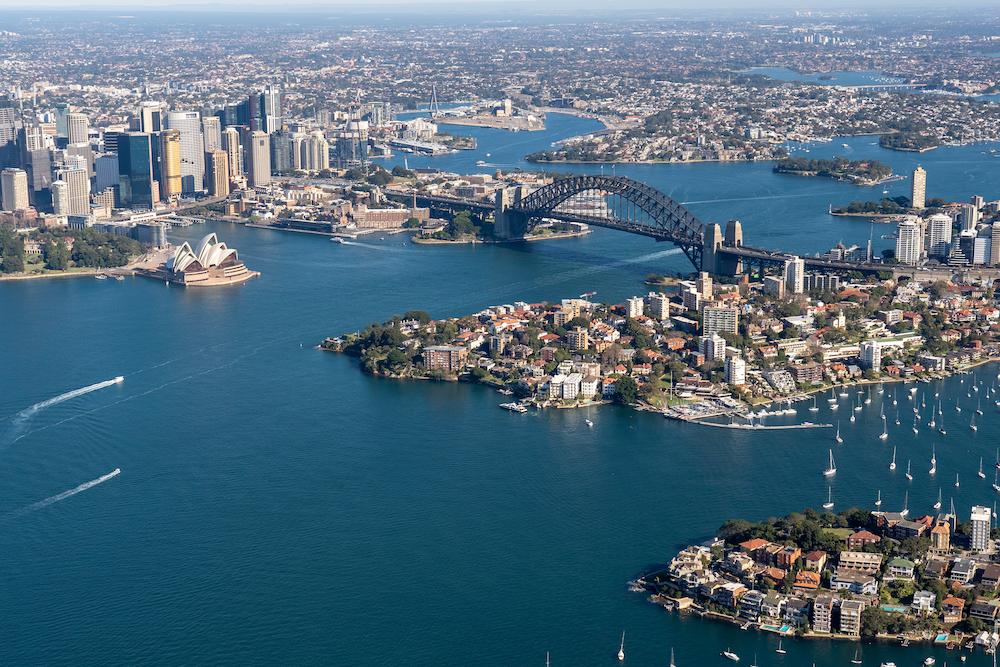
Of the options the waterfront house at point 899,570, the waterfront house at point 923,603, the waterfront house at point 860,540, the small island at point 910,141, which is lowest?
the waterfront house at point 923,603

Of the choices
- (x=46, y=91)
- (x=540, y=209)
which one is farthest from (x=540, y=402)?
(x=46, y=91)

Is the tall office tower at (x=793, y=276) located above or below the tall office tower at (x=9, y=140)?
below

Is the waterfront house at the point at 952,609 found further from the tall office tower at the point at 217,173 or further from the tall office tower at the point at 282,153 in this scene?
the tall office tower at the point at 282,153

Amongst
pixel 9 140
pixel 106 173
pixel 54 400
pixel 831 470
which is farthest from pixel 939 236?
pixel 9 140

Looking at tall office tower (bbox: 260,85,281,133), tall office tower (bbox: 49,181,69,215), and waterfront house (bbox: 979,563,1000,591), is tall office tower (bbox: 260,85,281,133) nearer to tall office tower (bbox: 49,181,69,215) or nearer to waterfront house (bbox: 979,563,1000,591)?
tall office tower (bbox: 49,181,69,215)

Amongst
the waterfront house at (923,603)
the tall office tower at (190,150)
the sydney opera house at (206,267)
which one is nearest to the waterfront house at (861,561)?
the waterfront house at (923,603)

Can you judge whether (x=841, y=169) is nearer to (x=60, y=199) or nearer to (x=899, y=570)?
(x=60, y=199)
